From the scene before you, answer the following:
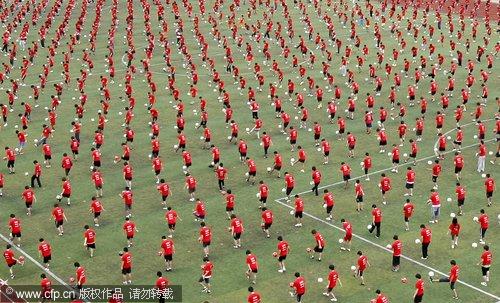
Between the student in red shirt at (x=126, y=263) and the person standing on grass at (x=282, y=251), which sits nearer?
the student in red shirt at (x=126, y=263)

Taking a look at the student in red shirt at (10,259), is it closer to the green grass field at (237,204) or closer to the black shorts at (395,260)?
the green grass field at (237,204)

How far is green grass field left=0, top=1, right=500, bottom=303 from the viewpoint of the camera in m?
35.3

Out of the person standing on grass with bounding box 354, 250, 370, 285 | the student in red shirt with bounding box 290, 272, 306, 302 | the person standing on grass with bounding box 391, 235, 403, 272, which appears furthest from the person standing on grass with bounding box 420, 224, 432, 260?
the student in red shirt with bounding box 290, 272, 306, 302

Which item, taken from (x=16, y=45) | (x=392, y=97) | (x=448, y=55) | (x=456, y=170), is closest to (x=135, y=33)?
(x=16, y=45)

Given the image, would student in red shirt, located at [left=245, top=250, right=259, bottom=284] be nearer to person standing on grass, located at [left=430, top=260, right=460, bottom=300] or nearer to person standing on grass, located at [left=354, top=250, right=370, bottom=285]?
person standing on grass, located at [left=354, top=250, right=370, bottom=285]

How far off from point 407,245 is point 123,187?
14826 millimetres

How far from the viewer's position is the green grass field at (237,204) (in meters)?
35.3

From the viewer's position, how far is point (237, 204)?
141 feet

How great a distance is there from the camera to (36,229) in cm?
4050

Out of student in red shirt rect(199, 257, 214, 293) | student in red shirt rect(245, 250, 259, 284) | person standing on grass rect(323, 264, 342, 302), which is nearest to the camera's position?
person standing on grass rect(323, 264, 342, 302)

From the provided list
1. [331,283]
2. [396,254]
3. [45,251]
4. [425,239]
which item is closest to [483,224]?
[425,239]

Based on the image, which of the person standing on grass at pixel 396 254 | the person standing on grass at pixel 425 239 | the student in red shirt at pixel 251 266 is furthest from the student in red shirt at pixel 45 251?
the person standing on grass at pixel 425 239

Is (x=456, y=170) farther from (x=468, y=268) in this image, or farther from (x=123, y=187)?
(x=123, y=187)

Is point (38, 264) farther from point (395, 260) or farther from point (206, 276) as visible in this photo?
point (395, 260)
